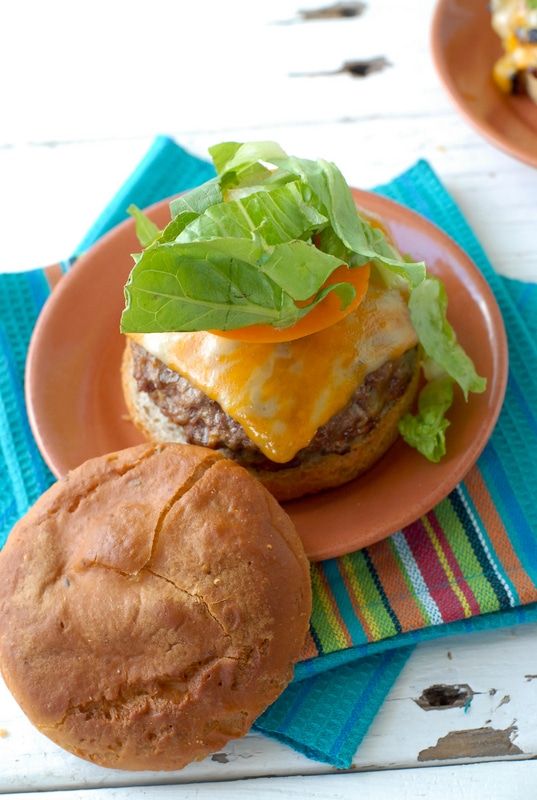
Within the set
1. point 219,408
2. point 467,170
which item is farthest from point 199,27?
point 219,408

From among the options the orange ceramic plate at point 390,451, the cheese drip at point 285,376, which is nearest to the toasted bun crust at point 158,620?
the cheese drip at point 285,376

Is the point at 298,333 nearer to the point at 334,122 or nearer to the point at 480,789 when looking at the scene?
the point at 480,789

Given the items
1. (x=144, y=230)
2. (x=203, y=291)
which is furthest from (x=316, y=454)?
(x=144, y=230)

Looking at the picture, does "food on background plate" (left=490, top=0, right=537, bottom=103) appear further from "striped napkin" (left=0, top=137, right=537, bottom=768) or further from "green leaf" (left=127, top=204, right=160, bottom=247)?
"green leaf" (left=127, top=204, right=160, bottom=247)

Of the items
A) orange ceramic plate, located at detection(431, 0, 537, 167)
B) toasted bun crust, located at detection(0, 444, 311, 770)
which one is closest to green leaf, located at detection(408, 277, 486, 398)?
toasted bun crust, located at detection(0, 444, 311, 770)

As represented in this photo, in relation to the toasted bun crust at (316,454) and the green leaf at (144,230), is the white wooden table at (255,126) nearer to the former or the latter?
the toasted bun crust at (316,454)

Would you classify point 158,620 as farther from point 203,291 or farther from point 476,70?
Result: point 476,70

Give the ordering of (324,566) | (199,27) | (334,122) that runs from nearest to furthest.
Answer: (324,566)
(334,122)
(199,27)

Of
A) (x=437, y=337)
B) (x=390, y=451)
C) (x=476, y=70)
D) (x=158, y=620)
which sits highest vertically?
(x=476, y=70)
